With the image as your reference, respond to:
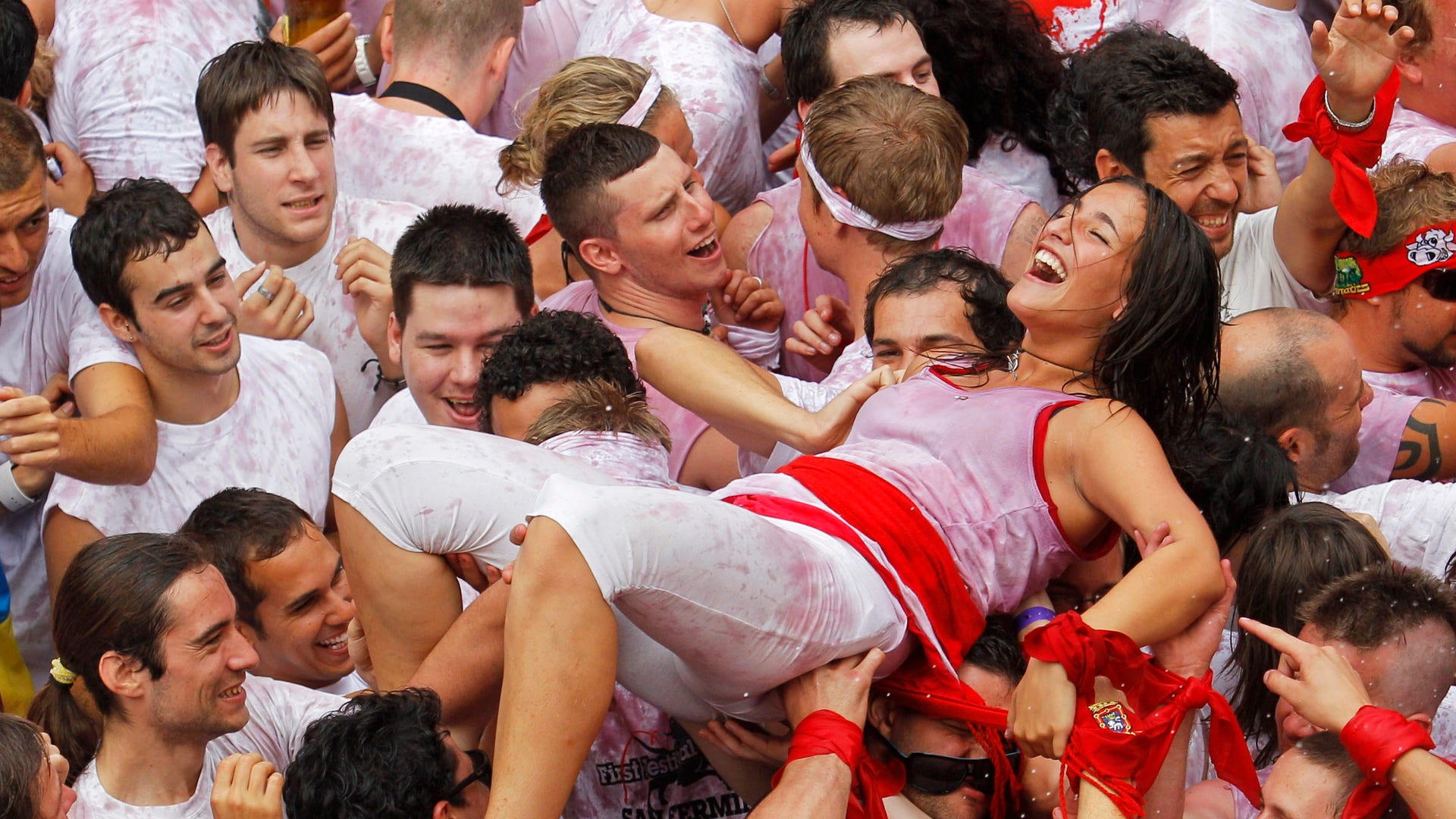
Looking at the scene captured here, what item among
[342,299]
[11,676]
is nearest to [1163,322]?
[342,299]

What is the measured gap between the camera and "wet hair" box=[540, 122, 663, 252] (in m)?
4.34

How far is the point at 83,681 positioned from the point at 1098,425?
7.02 feet

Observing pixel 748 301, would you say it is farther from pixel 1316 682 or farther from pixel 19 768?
pixel 19 768

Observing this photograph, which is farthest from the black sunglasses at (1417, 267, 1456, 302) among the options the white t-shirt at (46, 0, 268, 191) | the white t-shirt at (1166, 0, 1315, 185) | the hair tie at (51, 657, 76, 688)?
the white t-shirt at (46, 0, 268, 191)

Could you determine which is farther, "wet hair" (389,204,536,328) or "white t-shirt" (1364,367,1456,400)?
"white t-shirt" (1364,367,1456,400)

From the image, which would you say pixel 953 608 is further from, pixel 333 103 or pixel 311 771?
pixel 333 103

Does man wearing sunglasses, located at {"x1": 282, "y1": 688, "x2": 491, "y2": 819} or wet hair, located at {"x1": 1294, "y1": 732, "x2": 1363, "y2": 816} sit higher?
wet hair, located at {"x1": 1294, "y1": 732, "x2": 1363, "y2": 816}

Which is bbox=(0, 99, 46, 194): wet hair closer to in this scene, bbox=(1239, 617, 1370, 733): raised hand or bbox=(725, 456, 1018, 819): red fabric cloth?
bbox=(725, 456, 1018, 819): red fabric cloth

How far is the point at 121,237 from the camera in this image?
14.4 ft

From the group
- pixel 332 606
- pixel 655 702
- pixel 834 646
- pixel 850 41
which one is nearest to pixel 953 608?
pixel 834 646

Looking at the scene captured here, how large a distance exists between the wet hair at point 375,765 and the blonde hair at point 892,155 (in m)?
1.66

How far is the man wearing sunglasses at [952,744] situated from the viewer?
3309 millimetres

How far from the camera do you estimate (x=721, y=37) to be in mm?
5211

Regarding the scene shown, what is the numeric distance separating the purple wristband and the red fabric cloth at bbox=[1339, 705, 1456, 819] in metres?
0.65
